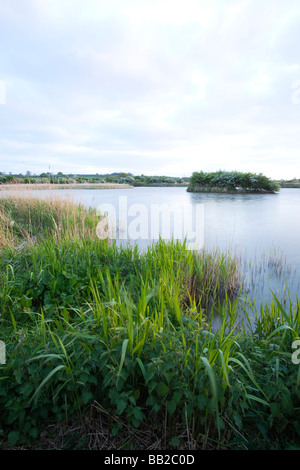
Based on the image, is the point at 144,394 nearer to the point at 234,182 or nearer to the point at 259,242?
the point at 259,242

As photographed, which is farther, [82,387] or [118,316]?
[118,316]

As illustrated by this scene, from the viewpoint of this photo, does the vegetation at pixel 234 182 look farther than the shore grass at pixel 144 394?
Yes

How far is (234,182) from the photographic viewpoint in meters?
27.6

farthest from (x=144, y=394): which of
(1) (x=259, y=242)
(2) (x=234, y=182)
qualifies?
(2) (x=234, y=182)

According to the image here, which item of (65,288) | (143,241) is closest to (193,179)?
(143,241)

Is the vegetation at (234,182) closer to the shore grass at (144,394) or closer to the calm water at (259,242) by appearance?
the calm water at (259,242)

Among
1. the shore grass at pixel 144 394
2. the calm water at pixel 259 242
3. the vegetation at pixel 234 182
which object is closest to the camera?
the shore grass at pixel 144 394

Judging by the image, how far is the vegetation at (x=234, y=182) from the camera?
26516mm

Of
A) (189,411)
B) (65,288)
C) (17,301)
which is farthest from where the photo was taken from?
(65,288)

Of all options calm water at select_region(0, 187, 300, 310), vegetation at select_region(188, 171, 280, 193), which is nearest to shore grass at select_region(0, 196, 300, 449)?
calm water at select_region(0, 187, 300, 310)

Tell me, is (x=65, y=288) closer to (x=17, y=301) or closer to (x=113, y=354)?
(x=17, y=301)

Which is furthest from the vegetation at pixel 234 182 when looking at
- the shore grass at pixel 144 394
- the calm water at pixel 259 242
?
the shore grass at pixel 144 394
